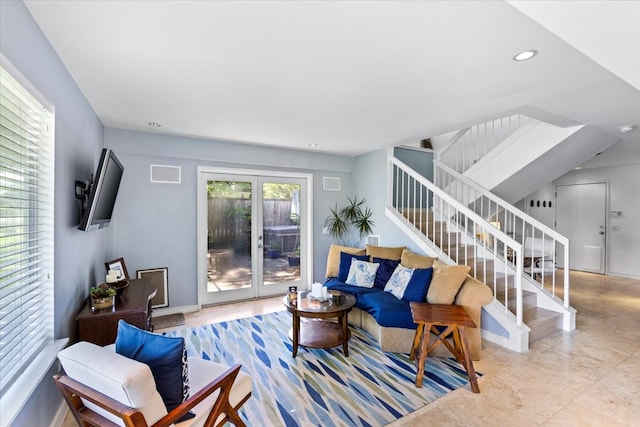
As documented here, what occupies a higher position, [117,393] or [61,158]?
[61,158]

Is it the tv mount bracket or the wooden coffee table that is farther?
the wooden coffee table

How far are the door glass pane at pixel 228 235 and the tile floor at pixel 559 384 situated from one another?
0.78m

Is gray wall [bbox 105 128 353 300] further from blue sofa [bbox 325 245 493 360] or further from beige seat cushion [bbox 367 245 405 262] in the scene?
blue sofa [bbox 325 245 493 360]

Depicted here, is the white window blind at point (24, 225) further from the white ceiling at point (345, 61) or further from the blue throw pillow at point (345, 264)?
the blue throw pillow at point (345, 264)

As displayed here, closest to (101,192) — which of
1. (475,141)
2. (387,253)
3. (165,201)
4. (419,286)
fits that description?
(165,201)

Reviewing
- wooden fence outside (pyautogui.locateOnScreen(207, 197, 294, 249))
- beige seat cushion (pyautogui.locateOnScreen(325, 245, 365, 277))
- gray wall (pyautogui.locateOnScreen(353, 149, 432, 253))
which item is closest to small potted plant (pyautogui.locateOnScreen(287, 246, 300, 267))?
wooden fence outside (pyautogui.locateOnScreen(207, 197, 294, 249))

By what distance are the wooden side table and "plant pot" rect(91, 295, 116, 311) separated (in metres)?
2.51

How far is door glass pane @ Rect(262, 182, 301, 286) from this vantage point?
16.4 feet

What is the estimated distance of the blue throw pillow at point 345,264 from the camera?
13.7 ft

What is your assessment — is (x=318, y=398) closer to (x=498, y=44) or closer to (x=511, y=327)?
(x=511, y=327)

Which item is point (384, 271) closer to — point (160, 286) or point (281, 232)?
point (281, 232)

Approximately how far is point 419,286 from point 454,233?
1.84 metres

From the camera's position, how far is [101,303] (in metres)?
2.44

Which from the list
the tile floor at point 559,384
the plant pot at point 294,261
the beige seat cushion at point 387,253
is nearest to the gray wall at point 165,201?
the tile floor at point 559,384
